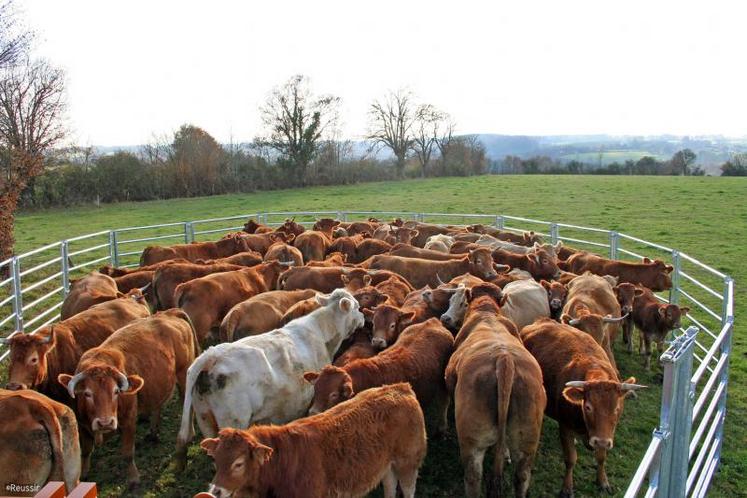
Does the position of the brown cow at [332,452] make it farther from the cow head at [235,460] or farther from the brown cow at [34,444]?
the brown cow at [34,444]

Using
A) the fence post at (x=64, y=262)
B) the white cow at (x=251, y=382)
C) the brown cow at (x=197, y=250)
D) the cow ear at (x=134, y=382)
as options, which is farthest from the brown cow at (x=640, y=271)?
the fence post at (x=64, y=262)

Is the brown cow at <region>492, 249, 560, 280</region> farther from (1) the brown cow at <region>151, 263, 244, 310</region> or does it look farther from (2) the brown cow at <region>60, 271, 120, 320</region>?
(2) the brown cow at <region>60, 271, 120, 320</region>

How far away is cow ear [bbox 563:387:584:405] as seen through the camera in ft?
16.5

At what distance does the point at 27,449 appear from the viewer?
4.34m

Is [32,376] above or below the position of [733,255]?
above

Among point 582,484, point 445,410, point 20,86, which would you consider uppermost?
point 20,86

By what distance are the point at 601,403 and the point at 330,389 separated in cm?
222

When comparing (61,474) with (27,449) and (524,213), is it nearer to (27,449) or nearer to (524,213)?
(27,449)

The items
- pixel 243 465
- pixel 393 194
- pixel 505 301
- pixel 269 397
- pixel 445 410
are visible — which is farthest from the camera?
pixel 393 194

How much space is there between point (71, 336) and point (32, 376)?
3.05ft

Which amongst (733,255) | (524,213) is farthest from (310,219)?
(733,255)

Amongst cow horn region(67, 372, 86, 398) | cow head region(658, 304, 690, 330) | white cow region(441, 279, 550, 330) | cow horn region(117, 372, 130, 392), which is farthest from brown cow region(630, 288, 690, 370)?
cow horn region(67, 372, 86, 398)

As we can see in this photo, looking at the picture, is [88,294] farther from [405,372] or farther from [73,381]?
[405,372]

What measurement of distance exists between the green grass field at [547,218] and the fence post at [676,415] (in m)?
2.33
